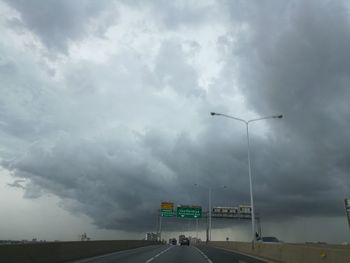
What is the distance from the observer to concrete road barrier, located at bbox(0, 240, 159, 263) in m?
16.9

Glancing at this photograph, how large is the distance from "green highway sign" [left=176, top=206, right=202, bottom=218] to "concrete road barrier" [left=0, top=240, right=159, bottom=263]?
51.6 meters

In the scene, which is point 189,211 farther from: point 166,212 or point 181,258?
point 181,258

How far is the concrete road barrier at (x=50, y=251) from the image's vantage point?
16.9 m

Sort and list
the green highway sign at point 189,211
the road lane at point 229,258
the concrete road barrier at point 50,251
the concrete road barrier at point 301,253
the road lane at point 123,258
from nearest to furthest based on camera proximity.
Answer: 1. the concrete road barrier at point 301,253
2. the concrete road barrier at point 50,251
3. the road lane at point 123,258
4. the road lane at point 229,258
5. the green highway sign at point 189,211

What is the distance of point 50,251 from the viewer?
2169 centimetres

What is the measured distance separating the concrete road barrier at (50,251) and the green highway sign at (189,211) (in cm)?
5164

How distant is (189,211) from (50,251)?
6833 cm

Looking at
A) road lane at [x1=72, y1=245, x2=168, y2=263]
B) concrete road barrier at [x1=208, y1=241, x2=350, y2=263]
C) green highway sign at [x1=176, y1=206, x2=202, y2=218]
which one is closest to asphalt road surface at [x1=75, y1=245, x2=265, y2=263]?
road lane at [x1=72, y1=245, x2=168, y2=263]

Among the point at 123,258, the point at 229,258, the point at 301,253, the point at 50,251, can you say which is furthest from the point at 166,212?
the point at 301,253

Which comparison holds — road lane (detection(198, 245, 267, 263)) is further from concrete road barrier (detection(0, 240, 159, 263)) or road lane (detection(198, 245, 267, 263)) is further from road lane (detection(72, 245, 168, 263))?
concrete road barrier (detection(0, 240, 159, 263))

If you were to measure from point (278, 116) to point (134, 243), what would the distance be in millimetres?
24929

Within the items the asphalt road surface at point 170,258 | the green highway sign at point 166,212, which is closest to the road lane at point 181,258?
the asphalt road surface at point 170,258

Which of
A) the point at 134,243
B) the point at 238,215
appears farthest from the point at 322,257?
the point at 238,215

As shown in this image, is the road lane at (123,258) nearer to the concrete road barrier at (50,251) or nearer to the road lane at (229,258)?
the concrete road barrier at (50,251)
